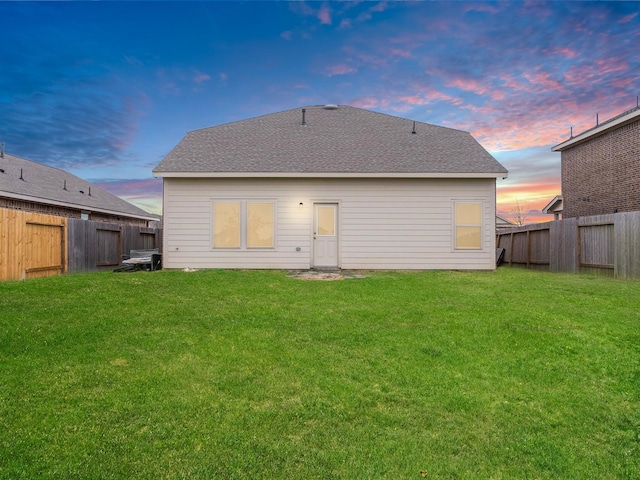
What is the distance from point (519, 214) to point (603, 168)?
83.4 feet

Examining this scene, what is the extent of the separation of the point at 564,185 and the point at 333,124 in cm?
1382

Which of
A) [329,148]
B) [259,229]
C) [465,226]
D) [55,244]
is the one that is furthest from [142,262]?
[465,226]

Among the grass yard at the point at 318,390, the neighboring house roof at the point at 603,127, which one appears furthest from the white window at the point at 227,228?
the neighboring house roof at the point at 603,127

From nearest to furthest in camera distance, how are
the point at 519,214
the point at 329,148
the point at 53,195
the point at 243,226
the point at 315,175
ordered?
the point at 315,175 < the point at 243,226 < the point at 329,148 < the point at 53,195 < the point at 519,214

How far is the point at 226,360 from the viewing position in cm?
415

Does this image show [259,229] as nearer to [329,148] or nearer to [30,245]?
[329,148]

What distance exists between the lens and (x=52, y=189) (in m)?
18.8

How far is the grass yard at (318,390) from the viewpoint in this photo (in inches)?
98.4

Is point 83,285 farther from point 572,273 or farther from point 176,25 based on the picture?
point 572,273

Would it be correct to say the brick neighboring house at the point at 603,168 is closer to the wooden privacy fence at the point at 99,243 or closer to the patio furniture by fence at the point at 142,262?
the patio furniture by fence at the point at 142,262

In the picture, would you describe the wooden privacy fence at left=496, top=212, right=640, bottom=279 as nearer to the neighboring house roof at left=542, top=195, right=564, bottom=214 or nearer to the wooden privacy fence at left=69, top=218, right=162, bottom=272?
the neighboring house roof at left=542, top=195, right=564, bottom=214

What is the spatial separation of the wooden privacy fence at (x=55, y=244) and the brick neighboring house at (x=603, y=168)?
2069 cm

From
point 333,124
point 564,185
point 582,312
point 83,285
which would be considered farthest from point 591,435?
point 564,185

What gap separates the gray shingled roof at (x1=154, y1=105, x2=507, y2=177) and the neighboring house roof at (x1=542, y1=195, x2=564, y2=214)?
11273mm
